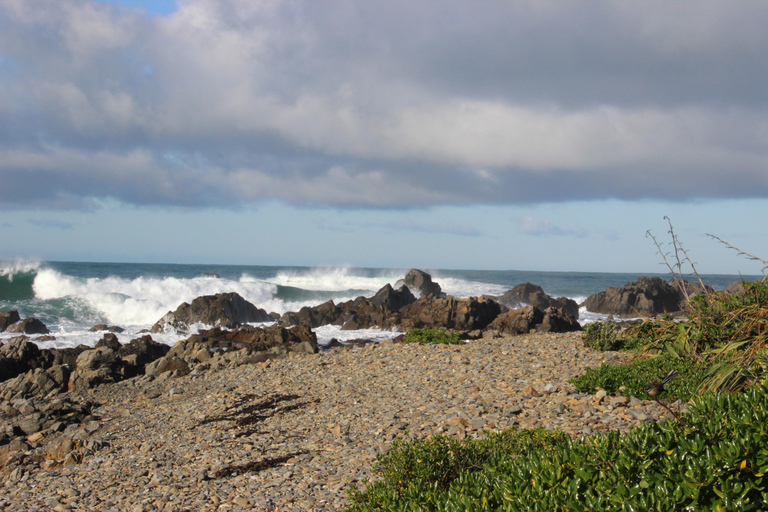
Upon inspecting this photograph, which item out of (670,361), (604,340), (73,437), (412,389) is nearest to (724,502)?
(670,361)

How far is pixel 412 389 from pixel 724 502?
7.88 metres

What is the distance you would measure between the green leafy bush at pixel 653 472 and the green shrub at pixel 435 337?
1079 cm

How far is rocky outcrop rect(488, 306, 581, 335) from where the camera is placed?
66.3ft

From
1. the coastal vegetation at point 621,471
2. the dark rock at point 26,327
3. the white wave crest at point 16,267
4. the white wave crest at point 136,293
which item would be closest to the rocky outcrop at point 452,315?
the dark rock at point 26,327

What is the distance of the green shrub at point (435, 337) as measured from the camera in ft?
47.1

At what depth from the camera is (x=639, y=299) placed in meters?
34.3

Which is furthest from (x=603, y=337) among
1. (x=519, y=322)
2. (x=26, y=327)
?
(x=26, y=327)

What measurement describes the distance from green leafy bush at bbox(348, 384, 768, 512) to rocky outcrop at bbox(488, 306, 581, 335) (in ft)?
56.9

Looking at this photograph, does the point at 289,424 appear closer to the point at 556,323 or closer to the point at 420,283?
the point at 556,323

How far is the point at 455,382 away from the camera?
10.2 meters

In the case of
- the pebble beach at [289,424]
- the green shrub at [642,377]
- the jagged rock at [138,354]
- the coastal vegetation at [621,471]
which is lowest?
the jagged rock at [138,354]

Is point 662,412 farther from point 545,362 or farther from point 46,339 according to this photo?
point 46,339

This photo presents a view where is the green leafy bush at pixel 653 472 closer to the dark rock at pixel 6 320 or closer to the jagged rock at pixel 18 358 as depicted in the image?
the jagged rock at pixel 18 358

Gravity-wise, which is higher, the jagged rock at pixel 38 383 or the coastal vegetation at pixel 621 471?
the coastal vegetation at pixel 621 471
